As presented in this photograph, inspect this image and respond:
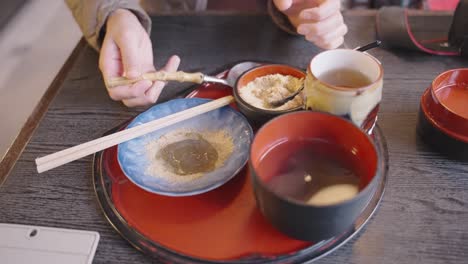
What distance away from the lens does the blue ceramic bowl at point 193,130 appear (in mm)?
664

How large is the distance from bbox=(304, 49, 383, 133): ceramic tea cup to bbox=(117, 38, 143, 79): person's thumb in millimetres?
372

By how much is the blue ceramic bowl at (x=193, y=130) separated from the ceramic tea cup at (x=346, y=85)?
14 centimetres

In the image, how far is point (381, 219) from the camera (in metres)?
0.65

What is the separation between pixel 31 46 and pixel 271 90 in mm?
1739

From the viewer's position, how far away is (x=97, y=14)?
3.16ft

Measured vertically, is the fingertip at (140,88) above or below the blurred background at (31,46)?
above

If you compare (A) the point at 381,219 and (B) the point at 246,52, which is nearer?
(A) the point at 381,219

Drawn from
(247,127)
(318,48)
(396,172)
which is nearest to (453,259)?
(396,172)

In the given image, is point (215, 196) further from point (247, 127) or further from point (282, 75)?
point (282, 75)


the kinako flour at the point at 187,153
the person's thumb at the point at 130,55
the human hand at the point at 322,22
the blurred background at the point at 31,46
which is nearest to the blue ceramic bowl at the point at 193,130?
the kinako flour at the point at 187,153

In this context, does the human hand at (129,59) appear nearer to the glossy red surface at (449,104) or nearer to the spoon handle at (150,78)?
the spoon handle at (150,78)

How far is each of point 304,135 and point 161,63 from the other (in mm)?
500

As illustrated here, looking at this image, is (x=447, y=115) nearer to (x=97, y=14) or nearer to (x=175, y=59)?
(x=175, y=59)

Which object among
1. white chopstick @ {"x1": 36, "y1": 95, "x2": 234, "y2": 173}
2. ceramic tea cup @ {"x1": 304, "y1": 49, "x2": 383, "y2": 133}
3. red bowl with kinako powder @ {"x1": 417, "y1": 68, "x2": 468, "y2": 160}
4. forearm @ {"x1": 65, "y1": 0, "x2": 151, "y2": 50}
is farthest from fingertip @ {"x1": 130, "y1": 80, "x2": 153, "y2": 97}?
red bowl with kinako powder @ {"x1": 417, "y1": 68, "x2": 468, "y2": 160}
